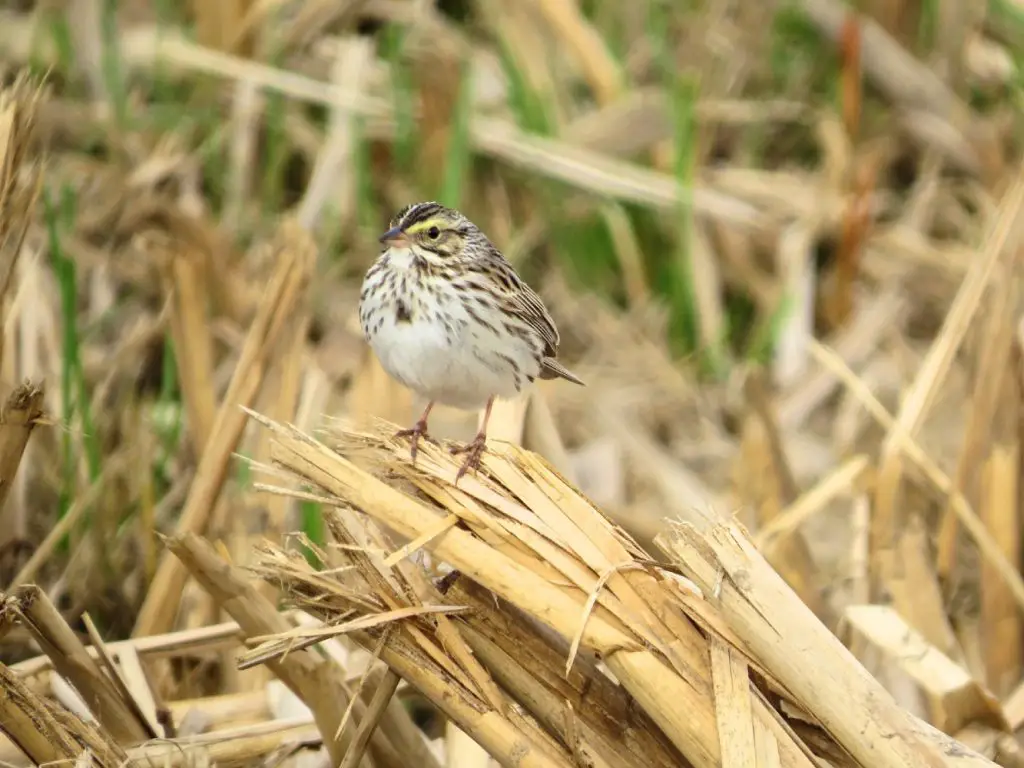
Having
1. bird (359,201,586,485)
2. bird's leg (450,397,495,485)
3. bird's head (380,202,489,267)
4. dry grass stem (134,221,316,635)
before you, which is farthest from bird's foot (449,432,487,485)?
bird's head (380,202,489,267)

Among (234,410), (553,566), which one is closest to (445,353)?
(234,410)

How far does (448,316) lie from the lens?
147 inches

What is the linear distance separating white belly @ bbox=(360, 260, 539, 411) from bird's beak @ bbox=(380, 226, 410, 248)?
141 millimetres

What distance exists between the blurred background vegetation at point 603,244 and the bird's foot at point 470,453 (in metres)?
0.86

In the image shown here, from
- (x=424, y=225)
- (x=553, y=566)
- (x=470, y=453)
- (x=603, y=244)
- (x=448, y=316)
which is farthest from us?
(x=603, y=244)

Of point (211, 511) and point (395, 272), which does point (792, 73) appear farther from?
point (211, 511)

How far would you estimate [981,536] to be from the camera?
13.0 ft

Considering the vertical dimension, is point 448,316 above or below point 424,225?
below

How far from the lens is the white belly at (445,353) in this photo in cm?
362

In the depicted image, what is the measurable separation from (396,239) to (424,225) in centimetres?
8

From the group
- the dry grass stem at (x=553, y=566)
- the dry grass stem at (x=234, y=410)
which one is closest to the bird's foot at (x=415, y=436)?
the dry grass stem at (x=553, y=566)

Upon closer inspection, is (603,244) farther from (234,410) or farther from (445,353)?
(234,410)

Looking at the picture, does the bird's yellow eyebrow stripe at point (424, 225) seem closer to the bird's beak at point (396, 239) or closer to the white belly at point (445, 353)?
the bird's beak at point (396, 239)

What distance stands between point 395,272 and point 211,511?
2.31 feet
